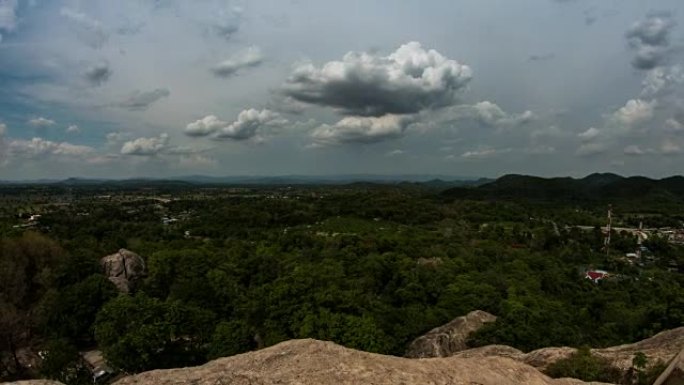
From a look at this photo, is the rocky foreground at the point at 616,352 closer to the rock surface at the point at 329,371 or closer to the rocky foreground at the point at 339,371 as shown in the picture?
the rocky foreground at the point at 339,371

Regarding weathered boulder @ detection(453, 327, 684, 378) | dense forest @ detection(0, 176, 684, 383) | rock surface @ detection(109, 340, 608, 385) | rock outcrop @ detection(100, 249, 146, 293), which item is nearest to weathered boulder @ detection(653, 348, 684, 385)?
rock surface @ detection(109, 340, 608, 385)

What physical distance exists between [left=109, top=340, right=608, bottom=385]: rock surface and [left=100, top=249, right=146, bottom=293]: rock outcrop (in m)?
45.7

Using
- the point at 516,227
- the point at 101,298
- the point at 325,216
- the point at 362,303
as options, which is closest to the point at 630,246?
the point at 516,227

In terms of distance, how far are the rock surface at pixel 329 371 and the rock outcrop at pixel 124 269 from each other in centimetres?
4573

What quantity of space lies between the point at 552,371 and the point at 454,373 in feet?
22.1

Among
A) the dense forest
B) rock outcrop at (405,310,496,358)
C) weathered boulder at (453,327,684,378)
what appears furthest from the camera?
the dense forest

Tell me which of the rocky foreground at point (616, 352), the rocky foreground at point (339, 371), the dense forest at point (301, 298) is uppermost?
the rocky foreground at point (339, 371)

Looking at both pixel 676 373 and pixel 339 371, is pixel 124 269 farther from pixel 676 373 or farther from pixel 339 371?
pixel 676 373

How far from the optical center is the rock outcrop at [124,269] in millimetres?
53875

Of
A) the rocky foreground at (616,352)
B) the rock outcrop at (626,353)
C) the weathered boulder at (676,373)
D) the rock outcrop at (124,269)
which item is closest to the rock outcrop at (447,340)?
the rocky foreground at (616,352)

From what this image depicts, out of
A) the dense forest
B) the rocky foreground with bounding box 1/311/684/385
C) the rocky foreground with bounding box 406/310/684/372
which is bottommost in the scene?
the dense forest

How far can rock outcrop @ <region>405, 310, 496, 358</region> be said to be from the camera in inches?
1190

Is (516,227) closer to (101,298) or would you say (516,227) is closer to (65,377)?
(101,298)

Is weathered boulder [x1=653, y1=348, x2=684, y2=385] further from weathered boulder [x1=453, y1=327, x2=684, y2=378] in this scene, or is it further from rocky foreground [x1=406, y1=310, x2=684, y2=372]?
rocky foreground [x1=406, y1=310, x2=684, y2=372]
